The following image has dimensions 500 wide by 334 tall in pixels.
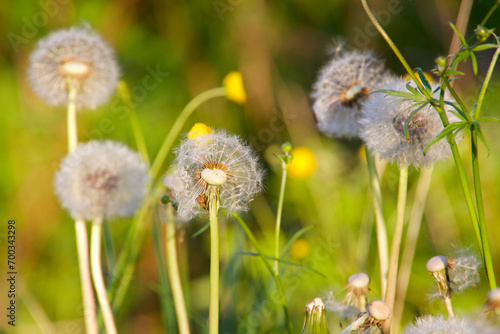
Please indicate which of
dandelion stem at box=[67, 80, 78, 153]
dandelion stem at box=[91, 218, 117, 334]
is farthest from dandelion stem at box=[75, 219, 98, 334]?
dandelion stem at box=[67, 80, 78, 153]

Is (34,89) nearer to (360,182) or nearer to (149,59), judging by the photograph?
(360,182)

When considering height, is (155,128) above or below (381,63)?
above

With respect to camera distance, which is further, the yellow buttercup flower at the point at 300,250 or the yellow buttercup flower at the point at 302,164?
the yellow buttercup flower at the point at 302,164

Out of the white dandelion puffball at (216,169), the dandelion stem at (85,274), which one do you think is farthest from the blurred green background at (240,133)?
the white dandelion puffball at (216,169)

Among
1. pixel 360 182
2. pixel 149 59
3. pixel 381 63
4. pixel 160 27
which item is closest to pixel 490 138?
pixel 360 182

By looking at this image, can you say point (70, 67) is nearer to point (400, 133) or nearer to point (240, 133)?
point (240, 133)

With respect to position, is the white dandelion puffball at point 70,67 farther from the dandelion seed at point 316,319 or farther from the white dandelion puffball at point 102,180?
the dandelion seed at point 316,319
